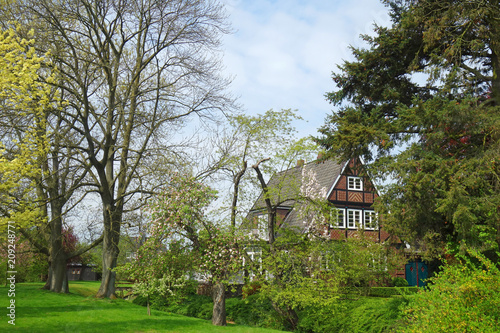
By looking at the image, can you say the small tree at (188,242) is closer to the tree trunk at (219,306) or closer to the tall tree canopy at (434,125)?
the tree trunk at (219,306)

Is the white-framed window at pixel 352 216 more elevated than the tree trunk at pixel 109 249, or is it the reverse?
the white-framed window at pixel 352 216

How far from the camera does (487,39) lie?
14711 mm

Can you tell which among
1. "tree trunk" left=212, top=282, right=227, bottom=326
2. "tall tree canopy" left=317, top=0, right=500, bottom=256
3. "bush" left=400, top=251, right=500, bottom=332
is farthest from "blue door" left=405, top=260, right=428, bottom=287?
"bush" left=400, top=251, right=500, bottom=332

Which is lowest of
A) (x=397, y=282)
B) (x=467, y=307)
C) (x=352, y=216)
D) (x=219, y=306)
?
(x=397, y=282)

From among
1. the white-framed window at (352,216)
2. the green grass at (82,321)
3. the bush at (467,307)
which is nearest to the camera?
the bush at (467,307)

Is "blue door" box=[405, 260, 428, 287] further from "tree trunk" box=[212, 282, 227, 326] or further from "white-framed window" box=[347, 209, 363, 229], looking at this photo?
"tree trunk" box=[212, 282, 227, 326]

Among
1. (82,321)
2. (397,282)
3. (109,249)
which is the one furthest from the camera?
(397,282)

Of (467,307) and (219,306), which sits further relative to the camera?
(219,306)

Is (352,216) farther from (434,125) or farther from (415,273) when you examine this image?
(434,125)

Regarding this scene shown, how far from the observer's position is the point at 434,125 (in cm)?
1381

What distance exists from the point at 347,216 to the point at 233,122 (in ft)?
53.6

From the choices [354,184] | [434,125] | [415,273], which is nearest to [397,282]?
[415,273]

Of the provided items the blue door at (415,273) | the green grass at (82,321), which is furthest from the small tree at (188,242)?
the blue door at (415,273)

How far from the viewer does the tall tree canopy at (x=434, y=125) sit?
12.5 metres
